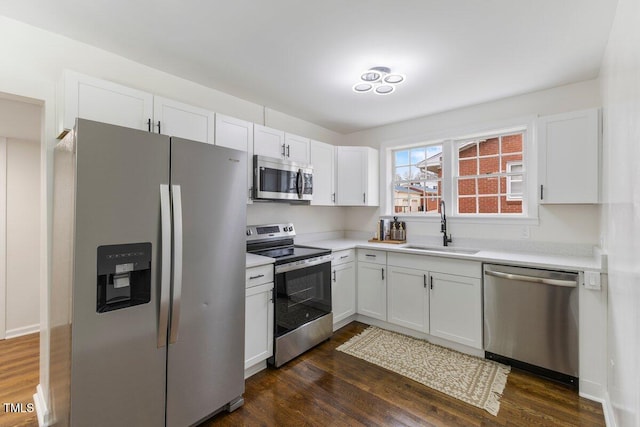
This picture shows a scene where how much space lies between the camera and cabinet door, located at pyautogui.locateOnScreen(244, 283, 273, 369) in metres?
2.34

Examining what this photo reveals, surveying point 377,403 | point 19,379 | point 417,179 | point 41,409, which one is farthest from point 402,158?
point 19,379

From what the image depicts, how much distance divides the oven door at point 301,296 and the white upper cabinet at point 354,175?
116 centimetres

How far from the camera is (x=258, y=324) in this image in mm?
2420

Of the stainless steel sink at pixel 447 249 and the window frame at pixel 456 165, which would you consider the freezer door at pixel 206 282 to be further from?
the window frame at pixel 456 165

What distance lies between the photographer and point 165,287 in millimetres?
1635

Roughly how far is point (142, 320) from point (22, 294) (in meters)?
3.25

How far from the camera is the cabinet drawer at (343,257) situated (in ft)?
10.8

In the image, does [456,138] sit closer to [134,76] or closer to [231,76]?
[231,76]

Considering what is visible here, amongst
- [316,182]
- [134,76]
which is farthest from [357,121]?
[134,76]

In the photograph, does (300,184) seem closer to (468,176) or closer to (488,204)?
(468,176)

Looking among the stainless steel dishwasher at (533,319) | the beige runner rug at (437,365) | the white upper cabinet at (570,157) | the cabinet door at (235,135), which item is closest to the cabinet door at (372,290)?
the beige runner rug at (437,365)

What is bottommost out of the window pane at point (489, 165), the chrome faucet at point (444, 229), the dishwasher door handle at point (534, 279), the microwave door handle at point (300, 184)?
the dishwasher door handle at point (534, 279)

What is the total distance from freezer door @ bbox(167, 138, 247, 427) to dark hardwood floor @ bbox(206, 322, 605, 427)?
0.92 feet

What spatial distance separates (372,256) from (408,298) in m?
0.61
